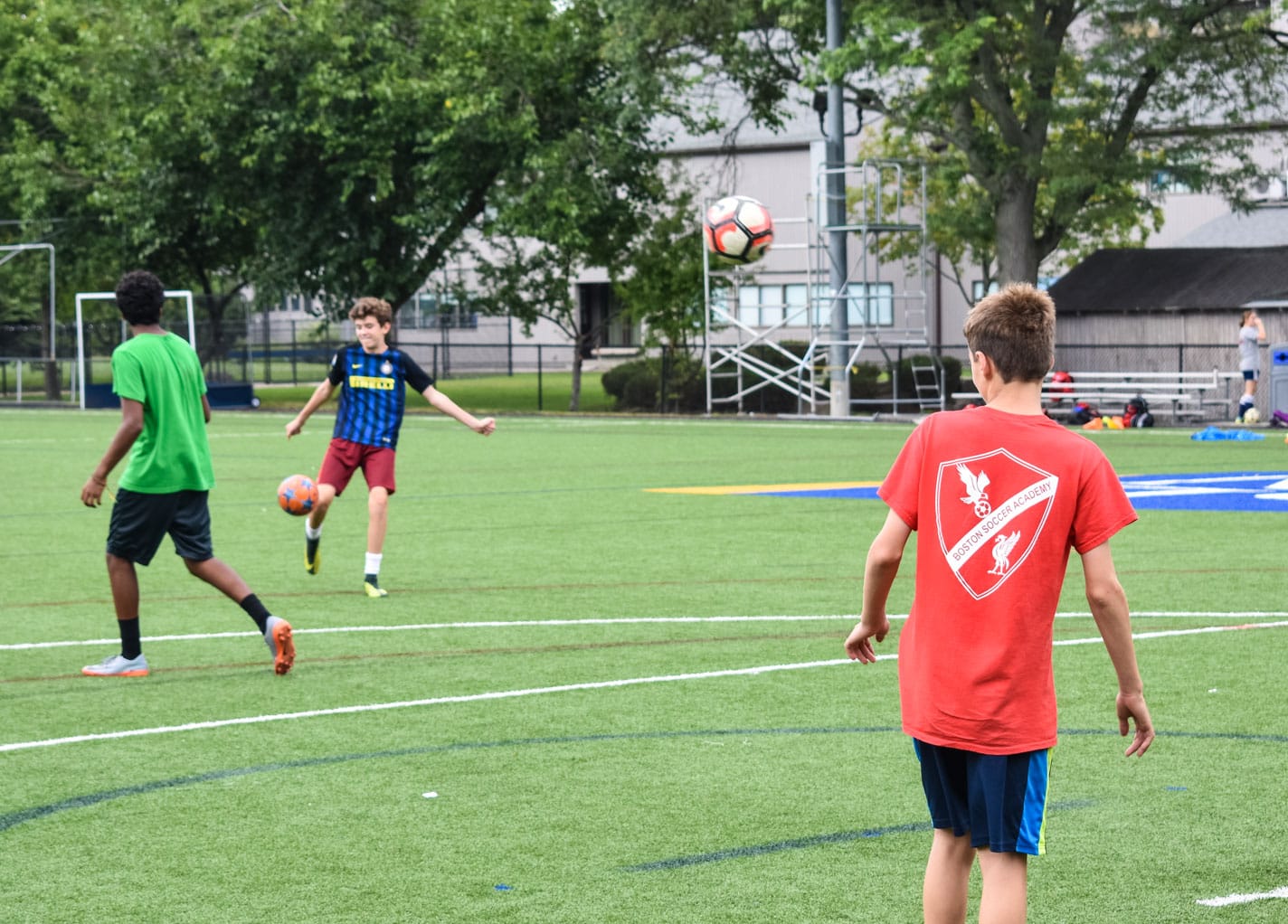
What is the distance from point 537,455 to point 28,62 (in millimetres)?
27980

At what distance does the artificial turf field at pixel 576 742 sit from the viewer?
5266mm

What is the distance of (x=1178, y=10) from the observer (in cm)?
3272

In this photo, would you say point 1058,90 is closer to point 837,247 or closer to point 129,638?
point 837,247

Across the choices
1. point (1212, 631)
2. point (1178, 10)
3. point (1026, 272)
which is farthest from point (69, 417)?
point (1212, 631)

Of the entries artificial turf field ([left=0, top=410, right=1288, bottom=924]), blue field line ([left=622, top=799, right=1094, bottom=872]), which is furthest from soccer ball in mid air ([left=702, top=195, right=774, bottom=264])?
blue field line ([left=622, top=799, right=1094, bottom=872])

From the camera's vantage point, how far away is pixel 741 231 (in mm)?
30047

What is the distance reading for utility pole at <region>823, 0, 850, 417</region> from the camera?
3594 cm

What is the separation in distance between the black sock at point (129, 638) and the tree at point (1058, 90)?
25210mm

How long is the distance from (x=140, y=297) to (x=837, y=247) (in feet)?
96.4

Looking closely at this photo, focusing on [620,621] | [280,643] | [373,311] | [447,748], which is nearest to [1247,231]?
[373,311]

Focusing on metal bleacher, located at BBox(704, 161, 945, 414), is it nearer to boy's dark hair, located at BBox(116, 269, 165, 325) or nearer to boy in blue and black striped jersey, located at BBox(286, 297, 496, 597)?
boy in blue and black striped jersey, located at BBox(286, 297, 496, 597)

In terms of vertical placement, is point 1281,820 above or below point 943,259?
below

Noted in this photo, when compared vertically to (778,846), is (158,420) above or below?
above

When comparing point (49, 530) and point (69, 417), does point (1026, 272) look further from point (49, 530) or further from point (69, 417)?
point (49, 530)
